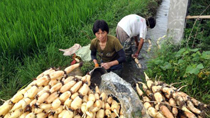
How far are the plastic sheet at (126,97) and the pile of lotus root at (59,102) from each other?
0.08 m

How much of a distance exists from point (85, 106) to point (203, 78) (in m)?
1.94

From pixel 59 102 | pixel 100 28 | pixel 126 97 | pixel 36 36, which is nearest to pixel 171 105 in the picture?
pixel 126 97

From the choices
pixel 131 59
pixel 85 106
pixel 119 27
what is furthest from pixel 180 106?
pixel 131 59

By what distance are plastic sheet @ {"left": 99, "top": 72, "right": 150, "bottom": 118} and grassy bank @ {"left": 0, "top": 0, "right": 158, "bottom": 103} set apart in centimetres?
184

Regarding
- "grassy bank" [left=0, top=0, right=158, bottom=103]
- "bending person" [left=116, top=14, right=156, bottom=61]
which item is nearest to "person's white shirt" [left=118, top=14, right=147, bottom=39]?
"bending person" [left=116, top=14, right=156, bottom=61]

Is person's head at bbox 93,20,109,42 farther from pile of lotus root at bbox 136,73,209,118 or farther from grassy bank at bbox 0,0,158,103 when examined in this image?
grassy bank at bbox 0,0,158,103

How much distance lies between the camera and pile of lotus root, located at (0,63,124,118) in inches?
53.3

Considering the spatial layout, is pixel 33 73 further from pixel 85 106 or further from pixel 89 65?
pixel 85 106

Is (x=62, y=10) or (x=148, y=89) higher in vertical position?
(x=62, y=10)

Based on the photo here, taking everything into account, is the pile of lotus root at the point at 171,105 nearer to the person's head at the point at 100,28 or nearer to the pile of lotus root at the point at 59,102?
the pile of lotus root at the point at 59,102

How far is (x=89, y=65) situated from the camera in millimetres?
3197

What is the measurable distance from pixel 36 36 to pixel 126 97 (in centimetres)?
276

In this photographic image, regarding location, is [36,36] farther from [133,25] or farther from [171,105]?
[171,105]

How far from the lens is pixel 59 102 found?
1.37m
